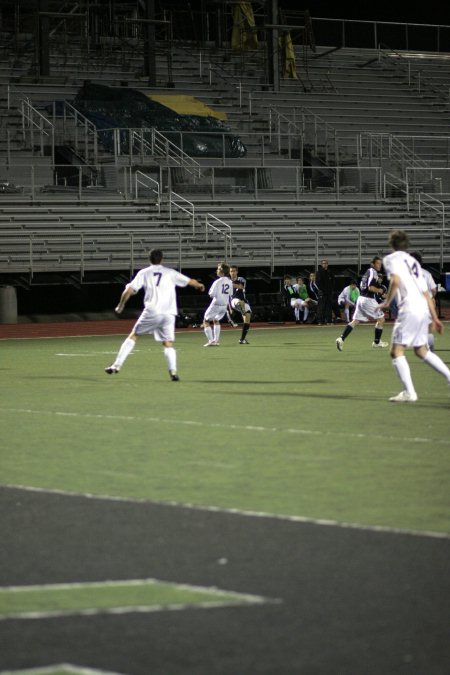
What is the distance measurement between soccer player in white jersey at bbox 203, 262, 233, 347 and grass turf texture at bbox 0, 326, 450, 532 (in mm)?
5114

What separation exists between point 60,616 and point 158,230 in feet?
117

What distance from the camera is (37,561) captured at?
7129mm

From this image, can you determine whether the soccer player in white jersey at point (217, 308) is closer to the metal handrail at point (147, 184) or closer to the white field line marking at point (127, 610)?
the metal handrail at point (147, 184)

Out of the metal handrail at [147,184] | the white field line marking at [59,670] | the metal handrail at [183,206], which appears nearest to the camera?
the white field line marking at [59,670]

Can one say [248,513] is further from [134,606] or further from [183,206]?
[183,206]

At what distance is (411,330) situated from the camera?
48.8 feet

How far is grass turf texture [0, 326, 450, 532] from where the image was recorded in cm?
922

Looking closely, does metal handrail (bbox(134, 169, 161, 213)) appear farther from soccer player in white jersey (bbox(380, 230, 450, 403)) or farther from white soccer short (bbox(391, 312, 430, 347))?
white soccer short (bbox(391, 312, 430, 347))

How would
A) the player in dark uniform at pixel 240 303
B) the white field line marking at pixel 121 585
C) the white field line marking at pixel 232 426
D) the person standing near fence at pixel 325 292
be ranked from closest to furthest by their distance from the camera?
the white field line marking at pixel 121 585 < the white field line marking at pixel 232 426 < the player in dark uniform at pixel 240 303 < the person standing near fence at pixel 325 292

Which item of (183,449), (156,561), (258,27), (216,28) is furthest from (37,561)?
(216,28)

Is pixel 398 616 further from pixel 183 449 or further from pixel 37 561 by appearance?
pixel 183 449

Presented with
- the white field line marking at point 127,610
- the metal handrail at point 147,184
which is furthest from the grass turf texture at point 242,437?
the metal handrail at point 147,184

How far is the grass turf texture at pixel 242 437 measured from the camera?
9.22m

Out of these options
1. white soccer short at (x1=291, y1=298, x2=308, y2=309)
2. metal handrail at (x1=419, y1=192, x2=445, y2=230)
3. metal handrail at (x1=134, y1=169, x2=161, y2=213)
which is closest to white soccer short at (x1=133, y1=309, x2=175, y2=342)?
white soccer short at (x1=291, y1=298, x2=308, y2=309)
